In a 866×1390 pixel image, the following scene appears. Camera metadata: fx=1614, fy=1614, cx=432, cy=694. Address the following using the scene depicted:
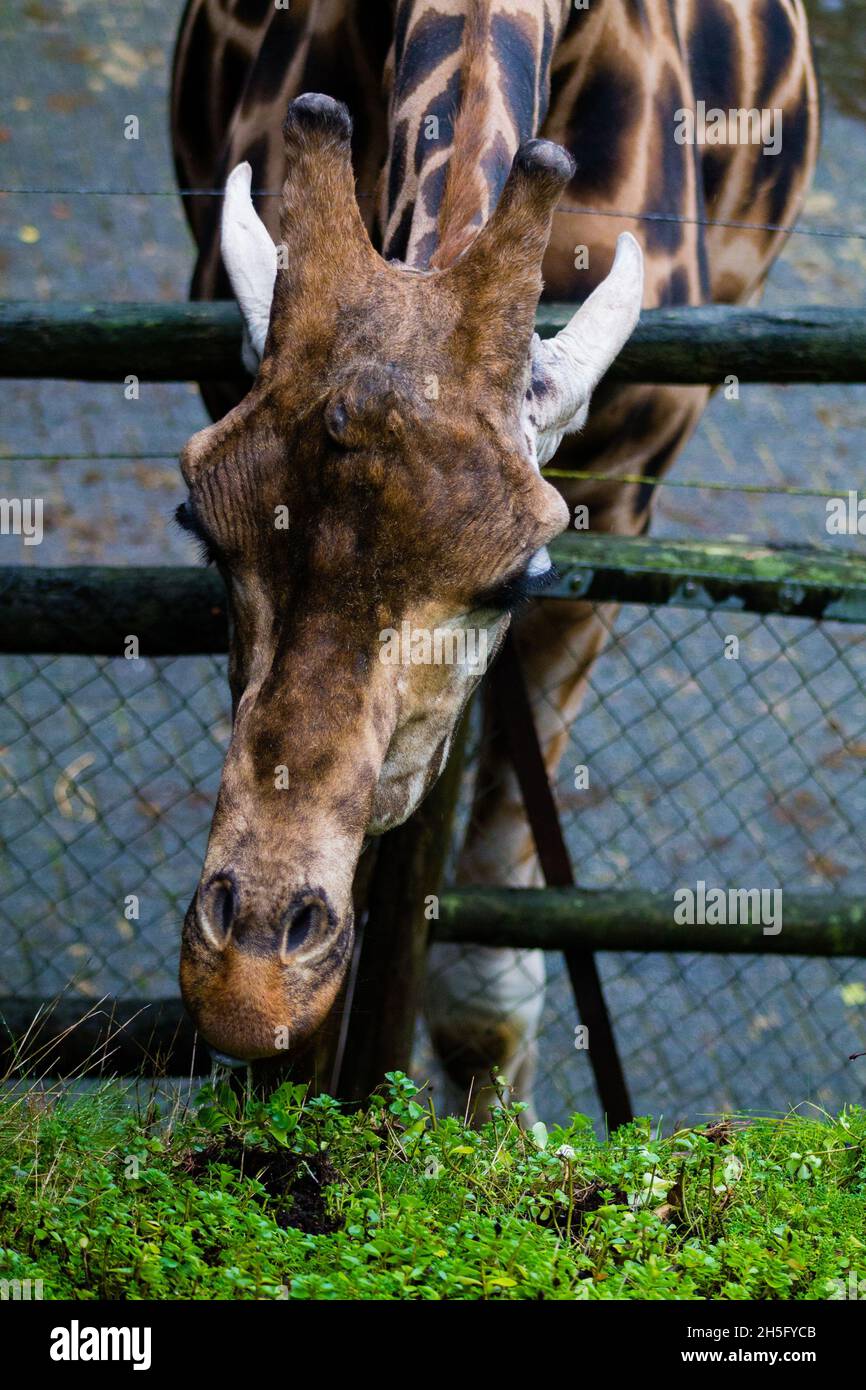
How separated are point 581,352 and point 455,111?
0.63 metres

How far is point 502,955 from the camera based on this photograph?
16.2ft

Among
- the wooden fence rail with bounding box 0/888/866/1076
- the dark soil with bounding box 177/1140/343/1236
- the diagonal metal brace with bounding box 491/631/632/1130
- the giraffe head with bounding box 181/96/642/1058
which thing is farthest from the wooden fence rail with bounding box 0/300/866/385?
the dark soil with bounding box 177/1140/343/1236

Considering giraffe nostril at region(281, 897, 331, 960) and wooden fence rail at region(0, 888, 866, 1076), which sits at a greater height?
wooden fence rail at region(0, 888, 866, 1076)

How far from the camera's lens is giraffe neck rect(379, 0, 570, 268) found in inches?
119

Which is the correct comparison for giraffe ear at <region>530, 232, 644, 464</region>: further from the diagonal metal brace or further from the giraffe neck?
the diagonal metal brace

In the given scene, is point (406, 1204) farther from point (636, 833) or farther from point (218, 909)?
point (636, 833)

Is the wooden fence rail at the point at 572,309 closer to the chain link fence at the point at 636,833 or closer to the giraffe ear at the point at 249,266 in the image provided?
the giraffe ear at the point at 249,266

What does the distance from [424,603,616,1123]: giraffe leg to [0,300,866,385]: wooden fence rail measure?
3.59 ft

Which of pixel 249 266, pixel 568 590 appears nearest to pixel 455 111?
pixel 249 266

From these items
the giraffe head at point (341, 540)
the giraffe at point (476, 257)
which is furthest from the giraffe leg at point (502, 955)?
the giraffe head at point (341, 540)

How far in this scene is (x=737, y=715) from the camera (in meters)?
6.73
